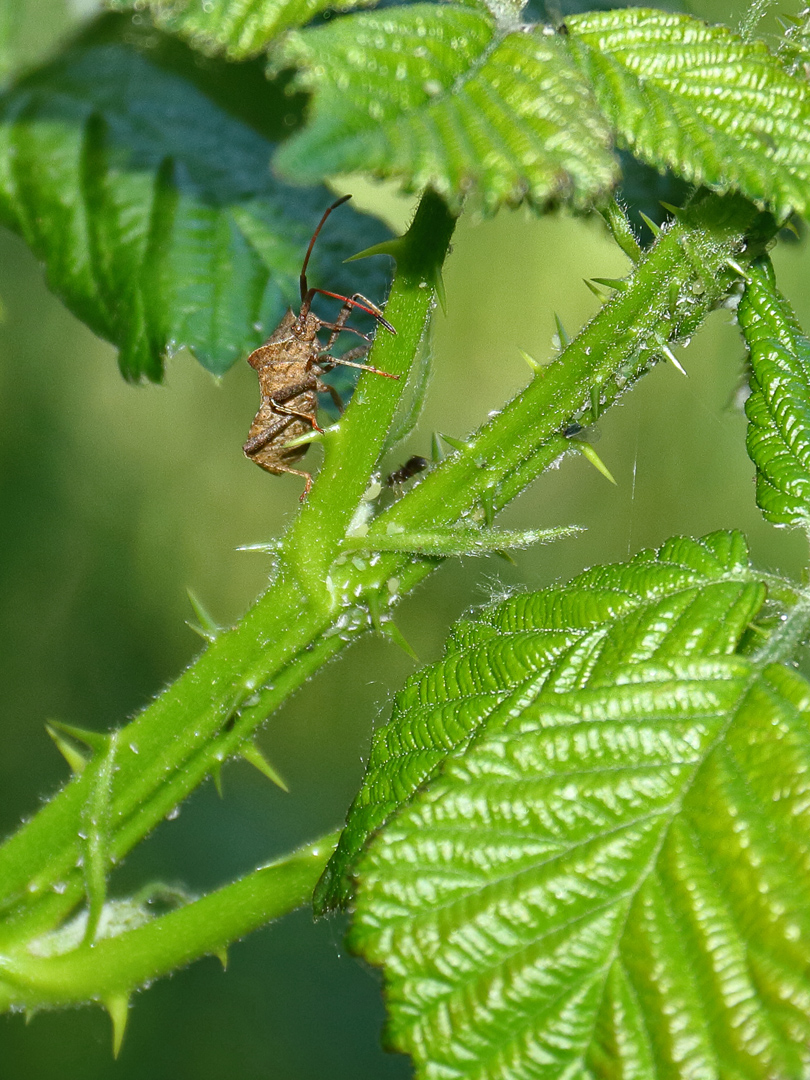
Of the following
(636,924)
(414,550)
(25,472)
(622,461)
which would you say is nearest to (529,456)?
(414,550)

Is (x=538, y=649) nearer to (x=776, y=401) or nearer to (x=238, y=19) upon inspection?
(x=776, y=401)

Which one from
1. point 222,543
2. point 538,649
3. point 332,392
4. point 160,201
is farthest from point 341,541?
point 222,543

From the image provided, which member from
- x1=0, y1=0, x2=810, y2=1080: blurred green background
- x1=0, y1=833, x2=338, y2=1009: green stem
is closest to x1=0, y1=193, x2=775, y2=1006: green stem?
x1=0, y1=833, x2=338, y2=1009: green stem

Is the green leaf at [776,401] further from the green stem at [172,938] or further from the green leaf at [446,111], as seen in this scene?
the green stem at [172,938]

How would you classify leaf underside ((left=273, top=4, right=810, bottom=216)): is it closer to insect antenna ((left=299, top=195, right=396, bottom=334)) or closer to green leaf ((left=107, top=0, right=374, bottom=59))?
green leaf ((left=107, top=0, right=374, bottom=59))

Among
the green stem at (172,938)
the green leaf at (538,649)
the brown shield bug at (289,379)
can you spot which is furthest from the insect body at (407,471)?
the green stem at (172,938)
